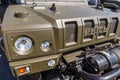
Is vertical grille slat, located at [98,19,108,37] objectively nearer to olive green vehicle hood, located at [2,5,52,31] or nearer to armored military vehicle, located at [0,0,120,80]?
armored military vehicle, located at [0,0,120,80]

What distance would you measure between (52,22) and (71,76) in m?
0.97

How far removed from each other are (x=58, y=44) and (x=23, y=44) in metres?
0.50

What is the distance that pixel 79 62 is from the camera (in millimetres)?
2836

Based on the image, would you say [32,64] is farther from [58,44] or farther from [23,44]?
[58,44]

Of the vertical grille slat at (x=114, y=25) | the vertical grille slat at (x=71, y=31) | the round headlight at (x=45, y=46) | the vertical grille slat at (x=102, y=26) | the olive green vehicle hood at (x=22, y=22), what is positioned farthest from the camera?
the vertical grille slat at (x=114, y=25)

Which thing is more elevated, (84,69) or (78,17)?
(78,17)

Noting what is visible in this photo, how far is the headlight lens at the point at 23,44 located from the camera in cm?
225

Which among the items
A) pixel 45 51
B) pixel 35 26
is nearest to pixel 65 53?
pixel 45 51

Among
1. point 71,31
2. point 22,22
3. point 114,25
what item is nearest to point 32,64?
point 22,22

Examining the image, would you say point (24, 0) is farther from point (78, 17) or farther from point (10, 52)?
point (10, 52)

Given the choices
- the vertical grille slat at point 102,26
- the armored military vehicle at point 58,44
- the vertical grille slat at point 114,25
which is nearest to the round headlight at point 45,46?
the armored military vehicle at point 58,44

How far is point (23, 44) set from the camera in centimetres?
229

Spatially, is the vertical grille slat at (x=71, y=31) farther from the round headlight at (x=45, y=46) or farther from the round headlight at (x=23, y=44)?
the round headlight at (x=23, y=44)

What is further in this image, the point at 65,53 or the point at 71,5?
the point at 71,5
